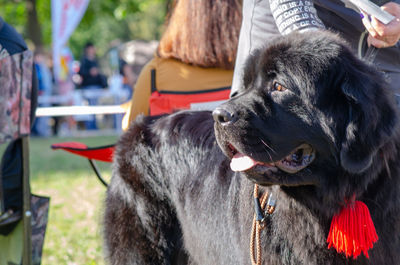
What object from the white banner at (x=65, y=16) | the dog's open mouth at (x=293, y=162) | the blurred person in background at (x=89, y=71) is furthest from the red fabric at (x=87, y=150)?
the blurred person in background at (x=89, y=71)

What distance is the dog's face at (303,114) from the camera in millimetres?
2008

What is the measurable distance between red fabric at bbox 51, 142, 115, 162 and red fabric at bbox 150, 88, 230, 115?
1.45ft

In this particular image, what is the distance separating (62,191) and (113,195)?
13.9ft

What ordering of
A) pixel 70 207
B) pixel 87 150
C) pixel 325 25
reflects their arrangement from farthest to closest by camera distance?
pixel 70 207 < pixel 87 150 < pixel 325 25

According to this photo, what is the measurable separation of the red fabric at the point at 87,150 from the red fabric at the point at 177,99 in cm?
44

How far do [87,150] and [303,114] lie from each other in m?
1.92

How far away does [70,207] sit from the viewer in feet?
21.0

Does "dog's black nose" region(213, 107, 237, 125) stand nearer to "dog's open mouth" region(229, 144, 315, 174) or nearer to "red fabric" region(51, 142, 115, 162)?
"dog's open mouth" region(229, 144, 315, 174)

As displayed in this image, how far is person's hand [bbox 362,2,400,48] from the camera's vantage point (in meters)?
2.17

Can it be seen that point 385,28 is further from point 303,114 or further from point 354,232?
point 354,232

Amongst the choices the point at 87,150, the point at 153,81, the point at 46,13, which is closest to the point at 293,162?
the point at 87,150

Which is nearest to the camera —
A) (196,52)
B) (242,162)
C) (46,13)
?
(242,162)

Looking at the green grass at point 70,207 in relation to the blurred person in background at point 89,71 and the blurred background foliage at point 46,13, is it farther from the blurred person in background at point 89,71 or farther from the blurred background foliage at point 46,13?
→ the blurred person in background at point 89,71

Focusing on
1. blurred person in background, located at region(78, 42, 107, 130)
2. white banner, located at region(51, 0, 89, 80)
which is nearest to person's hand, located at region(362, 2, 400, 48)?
white banner, located at region(51, 0, 89, 80)
